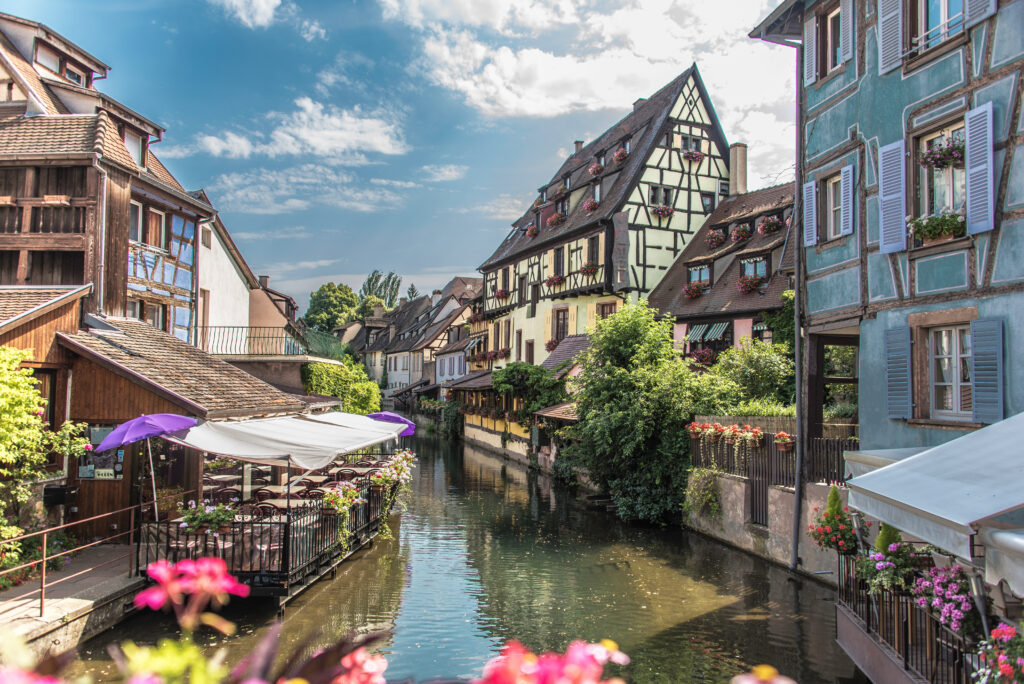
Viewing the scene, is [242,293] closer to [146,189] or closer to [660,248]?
[146,189]

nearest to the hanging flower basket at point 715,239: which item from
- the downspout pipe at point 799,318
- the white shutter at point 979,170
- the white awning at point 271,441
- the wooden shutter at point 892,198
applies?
the downspout pipe at point 799,318

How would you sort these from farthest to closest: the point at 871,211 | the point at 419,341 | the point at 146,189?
1. the point at 419,341
2. the point at 146,189
3. the point at 871,211

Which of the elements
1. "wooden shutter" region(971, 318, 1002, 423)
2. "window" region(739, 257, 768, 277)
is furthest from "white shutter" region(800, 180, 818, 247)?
"window" region(739, 257, 768, 277)

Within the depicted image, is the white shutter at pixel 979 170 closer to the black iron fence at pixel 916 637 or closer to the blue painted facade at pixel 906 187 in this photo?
the blue painted facade at pixel 906 187

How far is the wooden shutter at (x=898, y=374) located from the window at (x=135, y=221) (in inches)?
617

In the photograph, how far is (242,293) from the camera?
1007 inches

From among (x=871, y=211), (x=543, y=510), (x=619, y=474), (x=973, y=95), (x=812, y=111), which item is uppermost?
(x=812, y=111)

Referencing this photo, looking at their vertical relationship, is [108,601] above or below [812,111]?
below

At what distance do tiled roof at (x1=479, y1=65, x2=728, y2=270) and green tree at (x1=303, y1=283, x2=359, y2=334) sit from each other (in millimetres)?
52113

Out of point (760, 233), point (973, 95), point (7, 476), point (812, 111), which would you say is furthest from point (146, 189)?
point (760, 233)

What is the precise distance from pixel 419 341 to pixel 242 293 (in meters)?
36.8

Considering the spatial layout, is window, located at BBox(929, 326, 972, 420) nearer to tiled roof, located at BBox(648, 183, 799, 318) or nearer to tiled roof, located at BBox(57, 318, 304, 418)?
tiled roof, located at BBox(648, 183, 799, 318)

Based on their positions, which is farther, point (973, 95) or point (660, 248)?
point (660, 248)

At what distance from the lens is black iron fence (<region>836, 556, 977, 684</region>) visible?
19.0 feet
